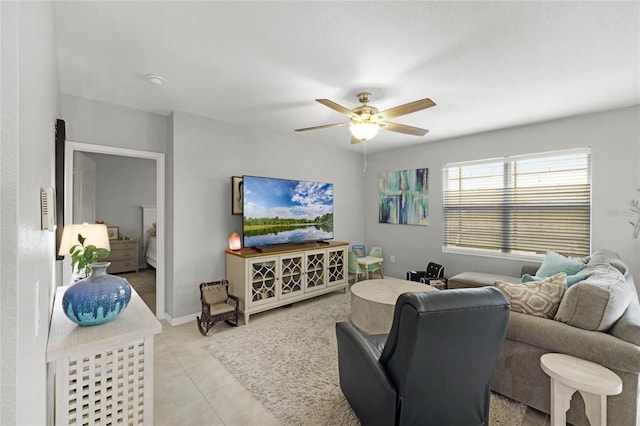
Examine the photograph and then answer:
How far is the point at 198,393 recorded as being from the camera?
7.03 feet

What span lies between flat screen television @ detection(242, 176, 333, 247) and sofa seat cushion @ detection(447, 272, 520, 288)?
194 centimetres

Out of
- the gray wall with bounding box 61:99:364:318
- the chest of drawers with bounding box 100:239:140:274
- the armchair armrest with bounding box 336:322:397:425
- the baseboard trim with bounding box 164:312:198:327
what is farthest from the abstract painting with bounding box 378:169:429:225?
the chest of drawers with bounding box 100:239:140:274

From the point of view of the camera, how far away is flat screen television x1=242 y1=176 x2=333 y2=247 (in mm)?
3682

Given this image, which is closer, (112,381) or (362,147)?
(112,381)

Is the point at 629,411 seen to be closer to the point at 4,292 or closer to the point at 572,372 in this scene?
the point at 572,372

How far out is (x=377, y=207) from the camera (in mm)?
5574

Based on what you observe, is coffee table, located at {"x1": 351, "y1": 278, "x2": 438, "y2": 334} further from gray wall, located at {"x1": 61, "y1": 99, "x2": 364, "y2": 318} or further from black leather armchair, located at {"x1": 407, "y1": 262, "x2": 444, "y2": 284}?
gray wall, located at {"x1": 61, "y1": 99, "x2": 364, "y2": 318}

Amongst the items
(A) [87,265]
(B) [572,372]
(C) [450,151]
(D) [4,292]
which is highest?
(C) [450,151]

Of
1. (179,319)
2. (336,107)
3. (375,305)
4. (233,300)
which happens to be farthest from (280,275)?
(336,107)

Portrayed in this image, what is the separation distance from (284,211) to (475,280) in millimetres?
2646

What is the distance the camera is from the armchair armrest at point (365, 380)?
4.80 ft

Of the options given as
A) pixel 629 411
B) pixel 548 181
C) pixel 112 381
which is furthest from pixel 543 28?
pixel 112 381

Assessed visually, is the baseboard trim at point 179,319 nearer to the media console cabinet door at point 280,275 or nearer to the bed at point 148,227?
the media console cabinet door at point 280,275

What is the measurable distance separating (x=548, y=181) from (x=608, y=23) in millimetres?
2378
